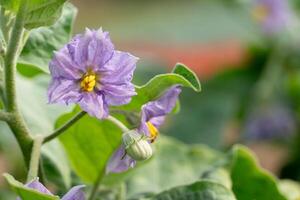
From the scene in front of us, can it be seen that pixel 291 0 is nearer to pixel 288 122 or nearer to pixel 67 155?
pixel 288 122

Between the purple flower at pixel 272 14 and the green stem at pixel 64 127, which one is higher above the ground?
the green stem at pixel 64 127

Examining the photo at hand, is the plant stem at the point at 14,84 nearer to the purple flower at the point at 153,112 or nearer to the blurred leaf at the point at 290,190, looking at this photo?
the purple flower at the point at 153,112

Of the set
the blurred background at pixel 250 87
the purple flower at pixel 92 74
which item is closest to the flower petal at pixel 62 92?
the purple flower at pixel 92 74

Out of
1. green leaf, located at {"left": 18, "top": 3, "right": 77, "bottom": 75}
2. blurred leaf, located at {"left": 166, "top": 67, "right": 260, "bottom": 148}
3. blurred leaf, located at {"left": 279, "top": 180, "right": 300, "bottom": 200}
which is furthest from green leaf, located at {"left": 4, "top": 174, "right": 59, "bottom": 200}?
blurred leaf, located at {"left": 166, "top": 67, "right": 260, "bottom": 148}

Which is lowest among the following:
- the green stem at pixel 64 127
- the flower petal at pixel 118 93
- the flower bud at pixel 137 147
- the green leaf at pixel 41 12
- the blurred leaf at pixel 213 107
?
the blurred leaf at pixel 213 107

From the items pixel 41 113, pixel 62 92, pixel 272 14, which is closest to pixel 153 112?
pixel 62 92
